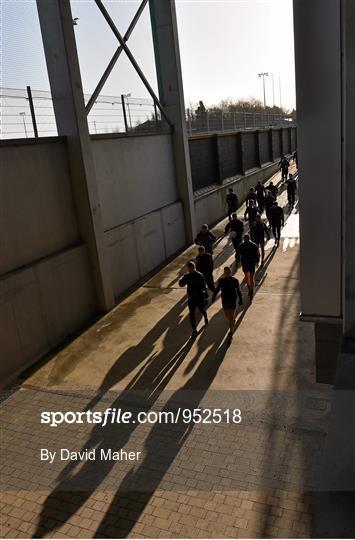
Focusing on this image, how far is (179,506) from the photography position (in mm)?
4781

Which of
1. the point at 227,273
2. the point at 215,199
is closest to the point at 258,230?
the point at 227,273

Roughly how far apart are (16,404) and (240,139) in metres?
21.0

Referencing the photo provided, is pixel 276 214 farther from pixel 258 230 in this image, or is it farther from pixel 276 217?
pixel 258 230

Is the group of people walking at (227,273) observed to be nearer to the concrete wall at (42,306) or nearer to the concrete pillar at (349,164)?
the concrete wall at (42,306)

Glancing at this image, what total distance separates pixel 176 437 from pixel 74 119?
6907 millimetres

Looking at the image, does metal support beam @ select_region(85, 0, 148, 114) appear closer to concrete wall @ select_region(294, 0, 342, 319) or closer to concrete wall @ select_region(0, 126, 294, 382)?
concrete wall @ select_region(0, 126, 294, 382)

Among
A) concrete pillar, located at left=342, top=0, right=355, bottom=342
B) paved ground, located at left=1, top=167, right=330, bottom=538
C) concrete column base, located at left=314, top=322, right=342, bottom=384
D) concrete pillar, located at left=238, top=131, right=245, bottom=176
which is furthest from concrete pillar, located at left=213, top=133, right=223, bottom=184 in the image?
concrete pillar, located at left=342, top=0, right=355, bottom=342

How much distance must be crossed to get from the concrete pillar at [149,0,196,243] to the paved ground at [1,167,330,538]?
7758 millimetres

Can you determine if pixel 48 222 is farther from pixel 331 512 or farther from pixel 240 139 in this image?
pixel 240 139

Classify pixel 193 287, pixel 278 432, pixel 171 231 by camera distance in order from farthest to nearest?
pixel 171 231 → pixel 193 287 → pixel 278 432

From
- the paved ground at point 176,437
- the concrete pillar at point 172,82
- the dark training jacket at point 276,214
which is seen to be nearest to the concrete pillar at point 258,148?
the concrete pillar at point 172,82

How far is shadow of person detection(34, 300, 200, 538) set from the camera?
5.06m

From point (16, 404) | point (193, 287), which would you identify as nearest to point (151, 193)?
point (193, 287)

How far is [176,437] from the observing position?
5.94m
